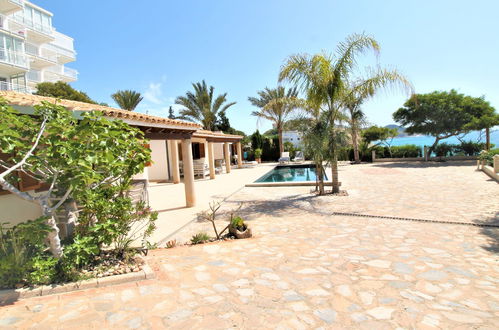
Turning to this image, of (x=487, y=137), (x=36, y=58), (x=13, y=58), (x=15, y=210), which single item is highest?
(x=36, y=58)

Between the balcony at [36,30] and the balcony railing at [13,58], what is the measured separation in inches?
356

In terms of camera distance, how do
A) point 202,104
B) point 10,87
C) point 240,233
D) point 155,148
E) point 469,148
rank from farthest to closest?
1. point 202,104
2. point 10,87
3. point 469,148
4. point 155,148
5. point 240,233

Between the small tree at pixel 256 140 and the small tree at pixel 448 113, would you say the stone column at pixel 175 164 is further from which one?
the small tree at pixel 448 113

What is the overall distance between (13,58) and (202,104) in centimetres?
1821

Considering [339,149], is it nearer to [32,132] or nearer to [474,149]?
[32,132]

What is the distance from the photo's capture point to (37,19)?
35344 mm

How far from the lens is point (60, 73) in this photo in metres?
38.5

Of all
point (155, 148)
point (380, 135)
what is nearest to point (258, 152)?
point (380, 135)

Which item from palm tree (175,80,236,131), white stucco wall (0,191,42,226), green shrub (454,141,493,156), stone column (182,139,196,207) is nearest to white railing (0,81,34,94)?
palm tree (175,80,236,131)

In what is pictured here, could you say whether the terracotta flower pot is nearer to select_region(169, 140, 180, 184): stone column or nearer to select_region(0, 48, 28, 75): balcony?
select_region(169, 140, 180, 184): stone column

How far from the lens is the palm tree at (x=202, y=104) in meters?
27.0

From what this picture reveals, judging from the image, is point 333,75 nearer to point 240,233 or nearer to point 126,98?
point 240,233

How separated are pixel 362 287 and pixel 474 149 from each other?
25317mm

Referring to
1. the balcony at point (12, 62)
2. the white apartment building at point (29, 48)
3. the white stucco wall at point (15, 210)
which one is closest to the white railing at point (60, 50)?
the white apartment building at point (29, 48)
